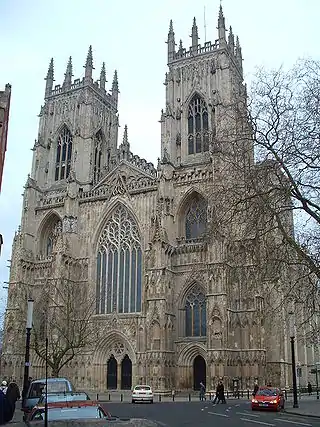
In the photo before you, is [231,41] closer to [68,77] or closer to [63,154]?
[68,77]

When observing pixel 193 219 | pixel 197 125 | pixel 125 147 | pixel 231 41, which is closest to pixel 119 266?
pixel 193 219

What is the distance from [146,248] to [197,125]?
1330 centimetres

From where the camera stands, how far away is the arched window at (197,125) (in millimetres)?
46125

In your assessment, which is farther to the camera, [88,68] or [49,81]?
[49,81]

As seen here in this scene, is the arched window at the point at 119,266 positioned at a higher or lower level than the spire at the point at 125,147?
lower

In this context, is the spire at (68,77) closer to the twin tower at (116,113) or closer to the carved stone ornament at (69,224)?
the twin tower at (116,113)

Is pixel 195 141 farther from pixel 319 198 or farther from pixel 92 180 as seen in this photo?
pixel 319 198

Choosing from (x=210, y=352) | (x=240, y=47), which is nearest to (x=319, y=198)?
(x=210, y=352)

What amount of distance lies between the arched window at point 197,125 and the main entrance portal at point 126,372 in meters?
19.3

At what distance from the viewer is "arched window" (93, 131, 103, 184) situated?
170 ft

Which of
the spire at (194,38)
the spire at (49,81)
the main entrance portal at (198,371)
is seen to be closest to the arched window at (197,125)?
the spire at (194,38)

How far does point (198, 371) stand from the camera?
128 ft

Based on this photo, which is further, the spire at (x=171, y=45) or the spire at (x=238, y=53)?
the spire at (x=238, y=53)

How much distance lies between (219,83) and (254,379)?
85.7 ft
